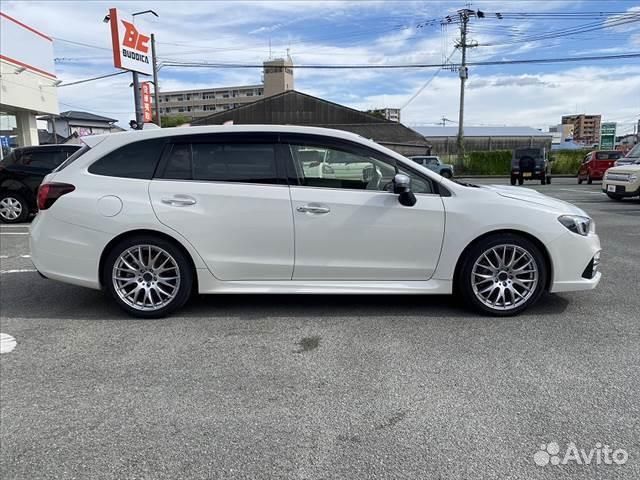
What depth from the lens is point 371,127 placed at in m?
43.2

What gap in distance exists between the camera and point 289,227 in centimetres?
431

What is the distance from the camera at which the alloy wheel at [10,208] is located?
10.9 metres

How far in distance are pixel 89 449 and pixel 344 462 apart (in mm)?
Answer: 1299

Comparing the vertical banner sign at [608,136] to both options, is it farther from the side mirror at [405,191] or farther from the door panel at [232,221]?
the door panel at [232,221]

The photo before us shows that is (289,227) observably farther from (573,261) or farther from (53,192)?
→ (573,261)

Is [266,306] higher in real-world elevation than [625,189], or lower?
lower

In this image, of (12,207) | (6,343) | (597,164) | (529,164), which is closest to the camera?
(6,343)

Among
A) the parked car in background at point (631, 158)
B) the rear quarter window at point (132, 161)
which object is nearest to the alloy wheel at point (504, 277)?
the rear quarter window at point (132, 161)

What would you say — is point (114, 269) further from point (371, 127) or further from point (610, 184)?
point (371, 127)

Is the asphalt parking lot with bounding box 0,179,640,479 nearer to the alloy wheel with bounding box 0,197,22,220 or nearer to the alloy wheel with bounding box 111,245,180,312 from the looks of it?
the alloy wheel with bounding box 111,245,180,312

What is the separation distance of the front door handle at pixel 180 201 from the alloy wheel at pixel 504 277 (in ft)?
8.20

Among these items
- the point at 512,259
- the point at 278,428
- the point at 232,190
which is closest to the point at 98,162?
the point at 232,190

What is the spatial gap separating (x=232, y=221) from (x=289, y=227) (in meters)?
0.49

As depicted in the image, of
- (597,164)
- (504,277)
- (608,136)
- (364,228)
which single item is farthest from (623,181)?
(608,136)
